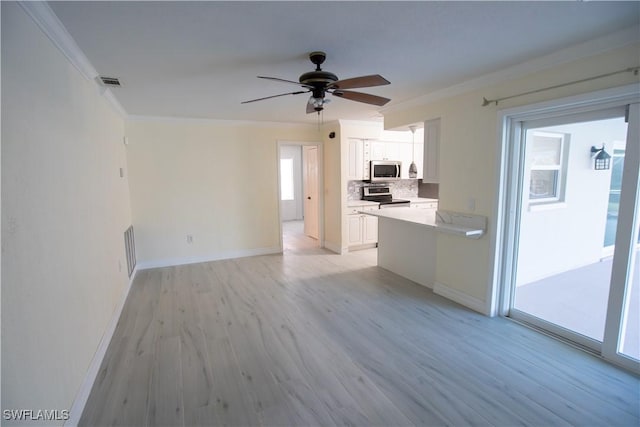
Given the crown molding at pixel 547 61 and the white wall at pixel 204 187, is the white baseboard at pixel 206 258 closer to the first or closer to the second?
the white wall at pixel 204 187

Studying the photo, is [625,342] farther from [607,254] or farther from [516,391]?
[516,391]

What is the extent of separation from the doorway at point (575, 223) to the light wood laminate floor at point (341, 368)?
1.15ft

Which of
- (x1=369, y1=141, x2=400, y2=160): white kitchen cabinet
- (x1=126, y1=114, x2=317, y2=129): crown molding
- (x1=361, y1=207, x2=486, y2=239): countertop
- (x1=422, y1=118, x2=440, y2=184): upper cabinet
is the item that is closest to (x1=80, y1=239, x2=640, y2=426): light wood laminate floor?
(x1=361, y1=207, x2=486, y2=239): countertop

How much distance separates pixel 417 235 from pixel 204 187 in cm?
354

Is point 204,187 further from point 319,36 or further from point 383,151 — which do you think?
point 319,36

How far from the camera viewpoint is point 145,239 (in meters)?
4.97

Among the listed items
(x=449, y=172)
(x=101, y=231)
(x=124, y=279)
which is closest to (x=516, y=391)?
(x=449, y=172)

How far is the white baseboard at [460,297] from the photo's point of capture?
3312 mm

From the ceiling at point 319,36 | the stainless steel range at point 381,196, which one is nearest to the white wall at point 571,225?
the ceiling at point 319,36

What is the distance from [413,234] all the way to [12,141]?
4.01 metres

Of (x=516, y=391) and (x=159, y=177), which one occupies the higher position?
(x=159, y=177)

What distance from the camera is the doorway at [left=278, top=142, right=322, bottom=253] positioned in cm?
627

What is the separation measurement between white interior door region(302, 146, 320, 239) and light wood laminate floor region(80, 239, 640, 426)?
3170 millimetres

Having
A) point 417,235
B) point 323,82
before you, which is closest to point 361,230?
point 417,235
